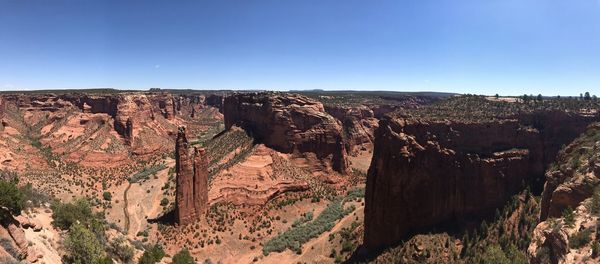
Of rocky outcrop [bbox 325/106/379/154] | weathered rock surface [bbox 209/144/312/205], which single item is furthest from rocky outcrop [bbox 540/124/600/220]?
rocky outcrop [bbox 325/106/379/154]

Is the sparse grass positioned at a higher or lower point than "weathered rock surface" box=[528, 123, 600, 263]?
lower

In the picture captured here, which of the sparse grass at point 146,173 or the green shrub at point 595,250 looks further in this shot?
the sparse grass at point 146,173

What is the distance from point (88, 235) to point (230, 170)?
3819 centimetres

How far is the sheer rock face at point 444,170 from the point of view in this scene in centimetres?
4234

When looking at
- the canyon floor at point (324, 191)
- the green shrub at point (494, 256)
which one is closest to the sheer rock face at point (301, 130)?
the canyon floor at point (324, 191)

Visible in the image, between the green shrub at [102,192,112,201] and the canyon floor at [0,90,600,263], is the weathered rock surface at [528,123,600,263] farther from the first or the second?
the green shrub at [102,192,112,201]

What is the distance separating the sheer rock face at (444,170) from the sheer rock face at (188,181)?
86.5 feet

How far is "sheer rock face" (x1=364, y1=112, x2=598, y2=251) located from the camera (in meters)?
42.3

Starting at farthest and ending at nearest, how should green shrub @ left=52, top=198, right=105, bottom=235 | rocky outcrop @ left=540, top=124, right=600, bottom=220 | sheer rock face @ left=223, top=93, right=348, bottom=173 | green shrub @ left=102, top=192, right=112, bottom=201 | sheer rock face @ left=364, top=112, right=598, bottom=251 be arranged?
sheer rock face @ left=223, top=93, right=348, bottom=173
green shrub @ left=102, top=192, right=112, bottom=201
sheer rock face @ left=364, top=112, right=598, bottom=251
green shrub @ left=52, top=198, right=105, bottom=235
rocky outcrop @ left=540, top=124, right=600, bottom=220

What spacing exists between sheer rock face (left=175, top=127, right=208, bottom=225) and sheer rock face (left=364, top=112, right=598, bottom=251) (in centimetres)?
2638

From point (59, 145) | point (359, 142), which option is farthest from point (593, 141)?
point (59, 145)

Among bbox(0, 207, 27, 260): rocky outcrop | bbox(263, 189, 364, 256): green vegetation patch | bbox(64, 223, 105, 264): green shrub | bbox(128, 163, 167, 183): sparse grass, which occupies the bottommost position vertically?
bbox(263, 189, 364, 256): green vegetation patch

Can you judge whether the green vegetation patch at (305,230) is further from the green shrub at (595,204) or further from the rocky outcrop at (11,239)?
the green shrub at (595,204)

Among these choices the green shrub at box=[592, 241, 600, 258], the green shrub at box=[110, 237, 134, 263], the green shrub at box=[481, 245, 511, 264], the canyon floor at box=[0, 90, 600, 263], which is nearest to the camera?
the green shrub at box=[592, 241, 600, 258]
